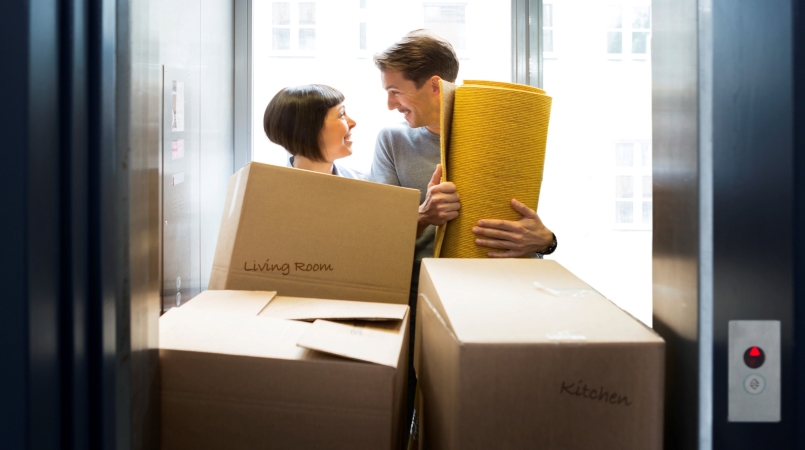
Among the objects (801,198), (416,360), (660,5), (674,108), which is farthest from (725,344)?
(416,360)


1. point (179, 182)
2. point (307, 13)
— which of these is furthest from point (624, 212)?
point (179, 182)

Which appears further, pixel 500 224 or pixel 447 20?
pixel 447 20

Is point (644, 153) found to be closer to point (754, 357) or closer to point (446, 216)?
point (446, 216)

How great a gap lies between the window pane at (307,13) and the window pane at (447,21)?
1.61ft

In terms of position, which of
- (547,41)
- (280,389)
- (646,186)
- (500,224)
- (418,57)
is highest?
(547,41)

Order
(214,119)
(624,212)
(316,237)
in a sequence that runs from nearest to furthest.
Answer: (316,237)
(214,119)
(624,212)

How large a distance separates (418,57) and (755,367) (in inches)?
57.1

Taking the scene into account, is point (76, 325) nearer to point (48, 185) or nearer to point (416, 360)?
point (48, 185)

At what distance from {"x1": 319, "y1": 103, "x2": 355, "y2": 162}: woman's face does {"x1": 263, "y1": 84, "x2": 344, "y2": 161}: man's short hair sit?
0.05ft

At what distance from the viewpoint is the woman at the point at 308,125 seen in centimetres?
196

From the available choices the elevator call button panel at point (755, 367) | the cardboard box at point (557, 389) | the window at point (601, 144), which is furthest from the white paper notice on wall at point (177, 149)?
the window at point (601, 144)

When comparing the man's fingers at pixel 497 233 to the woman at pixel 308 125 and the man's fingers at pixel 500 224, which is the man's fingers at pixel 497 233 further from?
the woman at pixel 308 125

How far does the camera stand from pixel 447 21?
8.79ft

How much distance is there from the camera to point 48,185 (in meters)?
0.58
